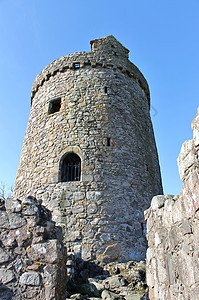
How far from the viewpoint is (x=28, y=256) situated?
12.1ft

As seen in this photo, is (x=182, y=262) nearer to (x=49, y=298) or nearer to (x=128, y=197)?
(x=49, y=298)

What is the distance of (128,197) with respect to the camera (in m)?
7.72

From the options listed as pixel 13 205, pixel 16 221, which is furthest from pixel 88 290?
pixel 13 205

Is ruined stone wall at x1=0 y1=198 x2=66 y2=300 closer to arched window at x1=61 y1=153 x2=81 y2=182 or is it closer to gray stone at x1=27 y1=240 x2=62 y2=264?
gray stone at x1=27 y1=240 x2=62 y2=264

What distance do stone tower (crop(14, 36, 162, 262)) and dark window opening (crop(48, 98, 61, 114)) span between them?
1 centimetres

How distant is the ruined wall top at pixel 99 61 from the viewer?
981 cm

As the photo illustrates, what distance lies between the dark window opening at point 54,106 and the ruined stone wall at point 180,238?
6795mm

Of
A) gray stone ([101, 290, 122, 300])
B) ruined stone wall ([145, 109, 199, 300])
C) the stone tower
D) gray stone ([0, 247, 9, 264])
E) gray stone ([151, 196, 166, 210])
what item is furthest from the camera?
the stone tower

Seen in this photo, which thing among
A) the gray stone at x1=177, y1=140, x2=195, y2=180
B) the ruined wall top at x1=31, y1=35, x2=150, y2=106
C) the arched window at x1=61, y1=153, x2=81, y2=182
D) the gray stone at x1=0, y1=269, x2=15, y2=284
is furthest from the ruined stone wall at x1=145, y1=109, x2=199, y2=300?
the ruined wall top at x1=31, y1=35, x2=150, y2=106

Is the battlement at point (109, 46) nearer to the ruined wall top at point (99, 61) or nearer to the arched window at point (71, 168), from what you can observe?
the ruined wall top at point (99, 61)

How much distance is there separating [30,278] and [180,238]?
2088mm

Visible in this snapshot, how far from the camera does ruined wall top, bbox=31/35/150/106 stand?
981 centimetres

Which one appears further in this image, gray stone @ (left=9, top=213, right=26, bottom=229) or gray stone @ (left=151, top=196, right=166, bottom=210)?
gray stone @ (left=9, top=213, right=26, bottom=229)

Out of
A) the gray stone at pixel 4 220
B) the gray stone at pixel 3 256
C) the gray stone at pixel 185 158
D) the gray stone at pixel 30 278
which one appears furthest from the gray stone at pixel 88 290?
the gray stone at pixel 185 158
